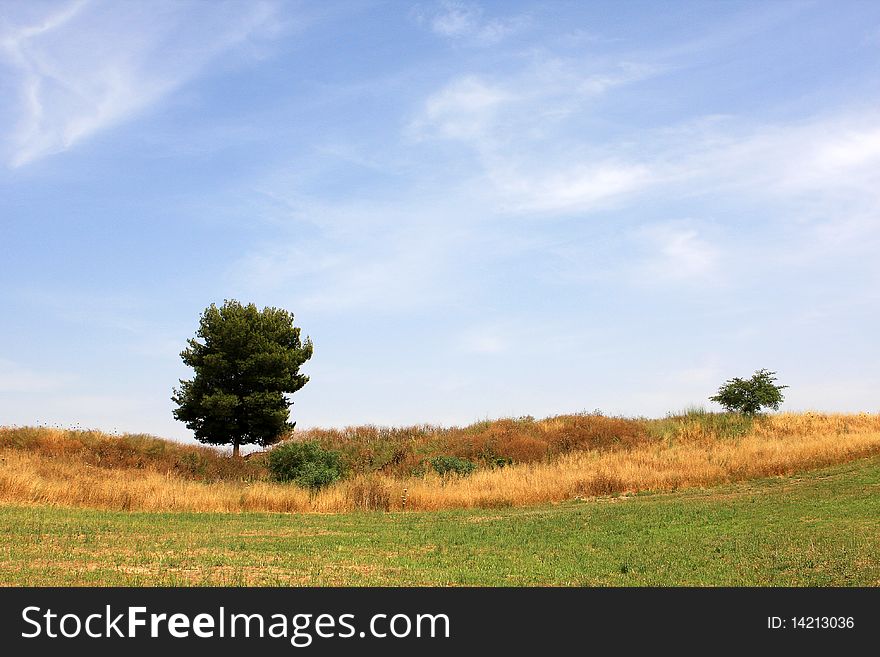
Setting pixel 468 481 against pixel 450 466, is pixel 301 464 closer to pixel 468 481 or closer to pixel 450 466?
pixel 450 466

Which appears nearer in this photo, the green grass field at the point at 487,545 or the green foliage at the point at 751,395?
the green grass field at the point at 487,545

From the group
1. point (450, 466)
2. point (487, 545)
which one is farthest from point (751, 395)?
point (487, 545)

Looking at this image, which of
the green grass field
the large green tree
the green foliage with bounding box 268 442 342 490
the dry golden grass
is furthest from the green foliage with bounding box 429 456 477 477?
the large green tree

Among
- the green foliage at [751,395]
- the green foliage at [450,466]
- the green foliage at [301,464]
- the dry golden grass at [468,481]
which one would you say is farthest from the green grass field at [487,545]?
the green foliage at [751,395]

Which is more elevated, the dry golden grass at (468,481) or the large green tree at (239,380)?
the large green tree at (239,380)

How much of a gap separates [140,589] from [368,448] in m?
34.2

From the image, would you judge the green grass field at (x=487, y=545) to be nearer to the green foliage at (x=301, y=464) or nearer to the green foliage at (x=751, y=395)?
the green foliage at (x=301, y=464)

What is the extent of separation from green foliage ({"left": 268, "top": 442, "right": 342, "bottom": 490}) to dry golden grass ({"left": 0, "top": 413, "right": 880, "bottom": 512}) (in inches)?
53.4

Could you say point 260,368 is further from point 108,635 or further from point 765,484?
point 108,635

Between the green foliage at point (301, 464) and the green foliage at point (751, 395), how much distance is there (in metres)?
23.0

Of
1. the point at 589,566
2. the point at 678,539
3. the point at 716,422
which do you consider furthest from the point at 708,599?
the point at 716,422

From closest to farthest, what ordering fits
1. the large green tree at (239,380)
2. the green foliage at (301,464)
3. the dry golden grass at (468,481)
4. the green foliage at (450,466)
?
1. the dry golden grass at (468,481)
2. the green foliage at (301,464)
3. the green foliage at (450,466)
4. the large green tree at (239,380)

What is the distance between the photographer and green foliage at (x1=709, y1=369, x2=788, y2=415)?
4275 cm

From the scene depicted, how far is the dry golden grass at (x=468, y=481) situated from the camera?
22.9m
